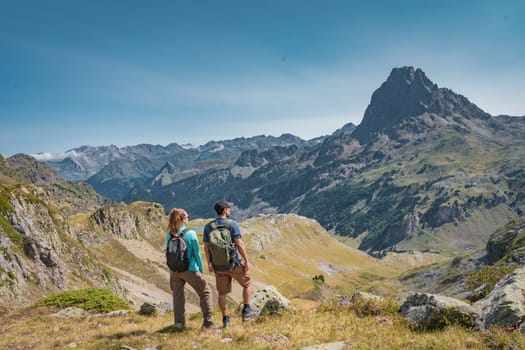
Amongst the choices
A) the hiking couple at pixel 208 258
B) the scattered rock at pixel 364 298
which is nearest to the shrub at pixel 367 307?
the scattered rock at pixel 364 298

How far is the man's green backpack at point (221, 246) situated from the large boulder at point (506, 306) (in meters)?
9.57

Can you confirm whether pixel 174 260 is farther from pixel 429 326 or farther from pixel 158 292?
pixel 158 292

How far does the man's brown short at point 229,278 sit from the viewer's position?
16000 millimetres

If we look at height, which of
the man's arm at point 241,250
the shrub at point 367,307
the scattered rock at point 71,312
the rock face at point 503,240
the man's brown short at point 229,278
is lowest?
the rock face at point 503,240

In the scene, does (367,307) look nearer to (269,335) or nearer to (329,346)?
(329,346)

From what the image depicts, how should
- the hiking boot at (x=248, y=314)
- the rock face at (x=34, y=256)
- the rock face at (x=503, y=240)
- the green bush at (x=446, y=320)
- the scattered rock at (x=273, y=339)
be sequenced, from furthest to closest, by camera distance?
1. the rock face at (x=503, y=240)
2. the rock face at (x=34, y=256)
3. the hiking boot at (x=248, y=314)
4. the scattered rock at (x=273, y=339)
5. the green bush at (x=446, y=320)

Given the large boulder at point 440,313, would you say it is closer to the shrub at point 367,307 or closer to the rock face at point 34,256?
the shrub at point 367,307

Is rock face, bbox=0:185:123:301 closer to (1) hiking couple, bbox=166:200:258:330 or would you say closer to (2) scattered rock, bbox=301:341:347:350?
(1) hiking couple, bbox=166:200:258:330

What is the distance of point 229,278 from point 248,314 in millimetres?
2154

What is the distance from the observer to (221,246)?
15.7 meters

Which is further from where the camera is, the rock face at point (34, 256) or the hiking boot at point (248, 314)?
the rock face at point (34, 256)

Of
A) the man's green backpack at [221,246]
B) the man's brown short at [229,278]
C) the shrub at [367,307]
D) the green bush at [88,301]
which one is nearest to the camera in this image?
the man's green backpack at [221,246]

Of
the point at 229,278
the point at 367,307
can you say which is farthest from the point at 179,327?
the point at 367,307

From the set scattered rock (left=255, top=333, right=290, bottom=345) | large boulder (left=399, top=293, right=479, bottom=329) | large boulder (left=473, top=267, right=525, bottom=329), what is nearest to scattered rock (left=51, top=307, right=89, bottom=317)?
scattered rock (left=255, top=333, right=290, bottom=345)
